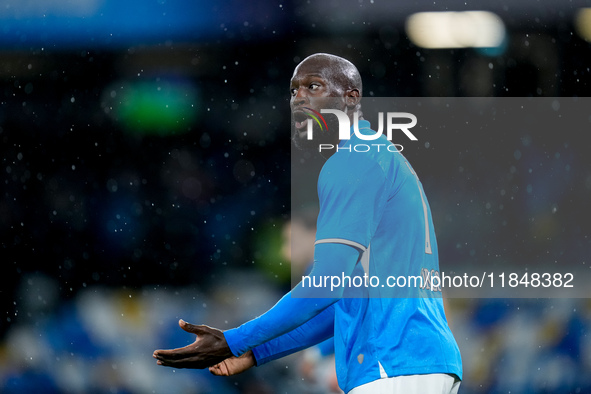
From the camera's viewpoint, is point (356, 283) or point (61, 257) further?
point (61, 257)

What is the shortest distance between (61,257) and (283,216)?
1660 millimetres

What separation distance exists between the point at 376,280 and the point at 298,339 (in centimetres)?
42

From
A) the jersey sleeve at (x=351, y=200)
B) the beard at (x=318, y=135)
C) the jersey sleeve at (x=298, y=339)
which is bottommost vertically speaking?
the jersey sleeve at (x=298, y=339)

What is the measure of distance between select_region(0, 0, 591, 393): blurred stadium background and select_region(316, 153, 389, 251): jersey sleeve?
→ 3.42 metres

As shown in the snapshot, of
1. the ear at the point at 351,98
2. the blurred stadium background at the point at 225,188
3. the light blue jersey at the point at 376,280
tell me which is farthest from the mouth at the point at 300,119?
the blurred stadium background at the point at 225,188

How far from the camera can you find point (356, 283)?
67.6 inches

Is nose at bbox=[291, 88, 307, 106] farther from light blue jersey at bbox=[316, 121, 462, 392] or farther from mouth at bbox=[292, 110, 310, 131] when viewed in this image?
light blue jersey at bbox=[316, 121, 462, 392]

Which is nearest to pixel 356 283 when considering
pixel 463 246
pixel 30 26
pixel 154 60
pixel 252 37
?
pixel 463 246

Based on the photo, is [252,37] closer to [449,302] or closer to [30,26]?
[30,26]

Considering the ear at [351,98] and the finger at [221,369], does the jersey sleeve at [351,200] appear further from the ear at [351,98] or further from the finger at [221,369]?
the finger at [221,369]

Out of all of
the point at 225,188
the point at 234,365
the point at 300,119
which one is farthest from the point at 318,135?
the point at 225,188

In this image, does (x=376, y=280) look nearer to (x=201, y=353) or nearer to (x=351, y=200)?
(x=351, y=200)

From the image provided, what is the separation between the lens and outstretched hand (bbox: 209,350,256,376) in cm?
198

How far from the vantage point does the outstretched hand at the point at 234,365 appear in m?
1.98
